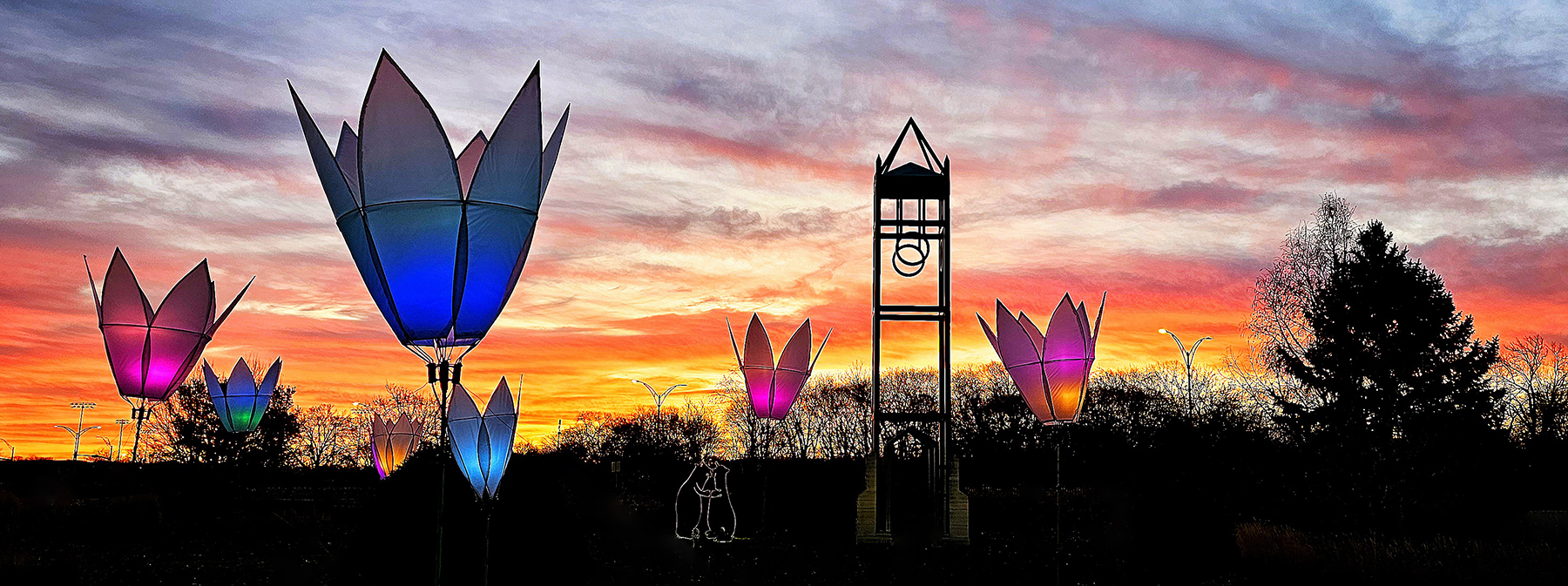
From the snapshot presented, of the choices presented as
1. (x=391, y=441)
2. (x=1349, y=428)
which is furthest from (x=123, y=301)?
(x=1349, y=428)

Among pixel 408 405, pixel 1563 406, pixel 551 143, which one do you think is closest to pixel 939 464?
pixel 551 143

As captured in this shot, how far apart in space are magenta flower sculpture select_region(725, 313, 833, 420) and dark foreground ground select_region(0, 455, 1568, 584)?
2.37 m

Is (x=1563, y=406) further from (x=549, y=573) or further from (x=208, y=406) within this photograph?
(x=208, y=406)

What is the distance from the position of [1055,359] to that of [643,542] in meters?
10.9

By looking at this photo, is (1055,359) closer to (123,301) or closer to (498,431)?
(498,431)

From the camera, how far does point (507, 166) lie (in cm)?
447

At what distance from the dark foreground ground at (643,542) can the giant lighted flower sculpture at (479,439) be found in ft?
3.17

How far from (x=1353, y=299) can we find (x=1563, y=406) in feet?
47.8

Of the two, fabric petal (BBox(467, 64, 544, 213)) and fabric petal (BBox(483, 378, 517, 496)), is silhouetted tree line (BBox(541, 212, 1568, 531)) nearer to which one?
fabric petal (BBox(483, 378, 517, 496))

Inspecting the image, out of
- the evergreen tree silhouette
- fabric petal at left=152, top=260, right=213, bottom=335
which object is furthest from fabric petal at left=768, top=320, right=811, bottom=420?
the evergreen tree silhouette

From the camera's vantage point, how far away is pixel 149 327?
10.5 meters

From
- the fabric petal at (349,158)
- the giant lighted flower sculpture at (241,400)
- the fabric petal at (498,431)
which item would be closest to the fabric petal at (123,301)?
the fabric petal at (498,431)

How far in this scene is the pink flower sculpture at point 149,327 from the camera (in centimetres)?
1038

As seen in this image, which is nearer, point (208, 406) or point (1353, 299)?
point (1353, 299)
